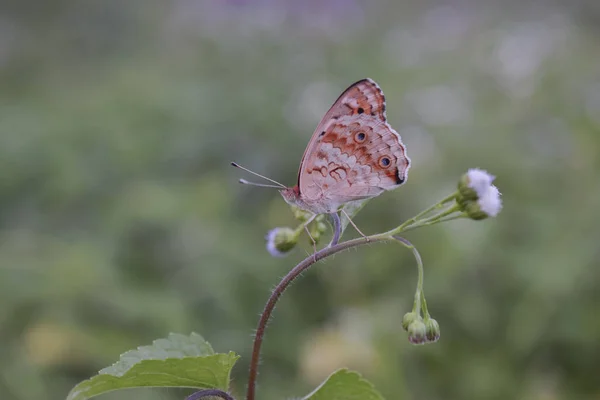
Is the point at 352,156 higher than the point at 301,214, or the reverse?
the point at 352,156

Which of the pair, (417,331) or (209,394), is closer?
(209,394)

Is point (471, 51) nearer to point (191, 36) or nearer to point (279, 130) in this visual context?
point (279, 130)

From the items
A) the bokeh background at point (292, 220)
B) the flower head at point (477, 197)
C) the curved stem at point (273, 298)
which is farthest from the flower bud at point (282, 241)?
the bokeh background at point (292, 220)

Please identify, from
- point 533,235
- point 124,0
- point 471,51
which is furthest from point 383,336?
point 124,0

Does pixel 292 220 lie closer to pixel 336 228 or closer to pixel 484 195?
pixel 336 228

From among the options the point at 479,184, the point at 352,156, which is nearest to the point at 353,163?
the point at 352,156

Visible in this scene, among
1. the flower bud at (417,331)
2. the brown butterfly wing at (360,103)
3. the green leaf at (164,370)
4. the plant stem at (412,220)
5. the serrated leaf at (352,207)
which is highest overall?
the brown butterfly wing at (360,103)

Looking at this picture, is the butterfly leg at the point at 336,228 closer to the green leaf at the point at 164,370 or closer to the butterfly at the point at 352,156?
the butterfly at the point at 352,156
